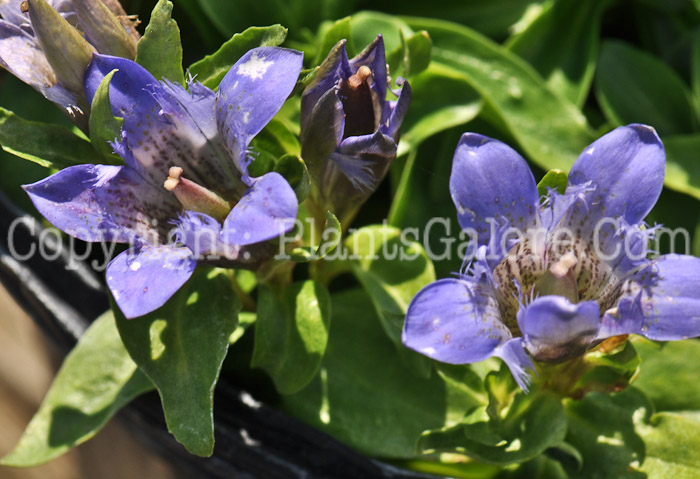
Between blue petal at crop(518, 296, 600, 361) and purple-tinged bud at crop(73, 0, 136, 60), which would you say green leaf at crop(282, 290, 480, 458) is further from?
purple-tinged bud at crop(73, 0, 136, 60)

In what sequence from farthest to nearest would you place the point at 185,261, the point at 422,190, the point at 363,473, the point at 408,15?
the point at 408,15
the point at 422,190
the point at 363,473
the point at 185,261

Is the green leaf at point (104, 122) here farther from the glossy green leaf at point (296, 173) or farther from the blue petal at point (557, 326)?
the blue petal at point (557, 326)

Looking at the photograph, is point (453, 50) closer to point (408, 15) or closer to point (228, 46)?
point (408, 15)

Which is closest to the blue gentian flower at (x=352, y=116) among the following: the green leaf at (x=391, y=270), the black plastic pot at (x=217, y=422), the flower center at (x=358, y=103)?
the flower center at (x=358, y=103)

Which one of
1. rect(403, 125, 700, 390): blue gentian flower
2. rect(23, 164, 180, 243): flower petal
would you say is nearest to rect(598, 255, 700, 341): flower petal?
rect(403, 125, 700, 390): blue gentian flower

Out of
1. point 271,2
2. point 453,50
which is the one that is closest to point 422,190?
point 453,50
